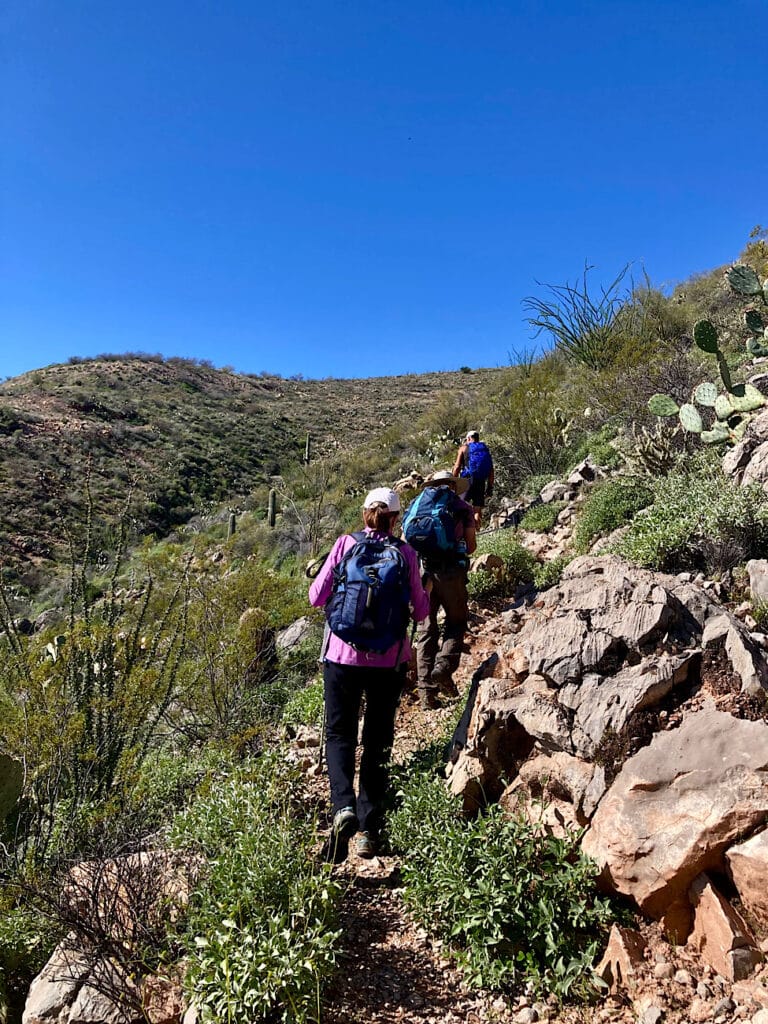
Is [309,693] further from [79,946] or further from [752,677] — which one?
[752,677]

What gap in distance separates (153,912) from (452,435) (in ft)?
50.1

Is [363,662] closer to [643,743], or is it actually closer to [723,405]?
[643,743]

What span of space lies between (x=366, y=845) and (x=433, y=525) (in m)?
2.24

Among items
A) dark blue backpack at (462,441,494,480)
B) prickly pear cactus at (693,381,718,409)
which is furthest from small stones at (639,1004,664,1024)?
prickly pear cactus at (693,381,718,409)

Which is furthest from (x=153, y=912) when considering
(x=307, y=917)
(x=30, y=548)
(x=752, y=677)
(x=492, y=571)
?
(x=30, y=548)

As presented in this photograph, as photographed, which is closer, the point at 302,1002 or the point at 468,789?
the point at 302,1002

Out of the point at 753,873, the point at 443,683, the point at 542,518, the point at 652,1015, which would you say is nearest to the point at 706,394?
the point at 542,518

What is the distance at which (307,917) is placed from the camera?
7.72 ft

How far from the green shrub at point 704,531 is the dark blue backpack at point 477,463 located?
235 cm

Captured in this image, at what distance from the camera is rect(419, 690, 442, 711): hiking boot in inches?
183

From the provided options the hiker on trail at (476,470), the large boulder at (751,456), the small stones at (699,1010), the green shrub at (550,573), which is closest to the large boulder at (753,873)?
the small stones at (699,1010)

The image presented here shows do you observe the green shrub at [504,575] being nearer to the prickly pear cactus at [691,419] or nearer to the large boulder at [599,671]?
the prickly pear cactus at [691,419]

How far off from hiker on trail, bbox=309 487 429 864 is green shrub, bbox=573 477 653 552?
150 inches

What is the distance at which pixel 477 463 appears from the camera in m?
7.57
